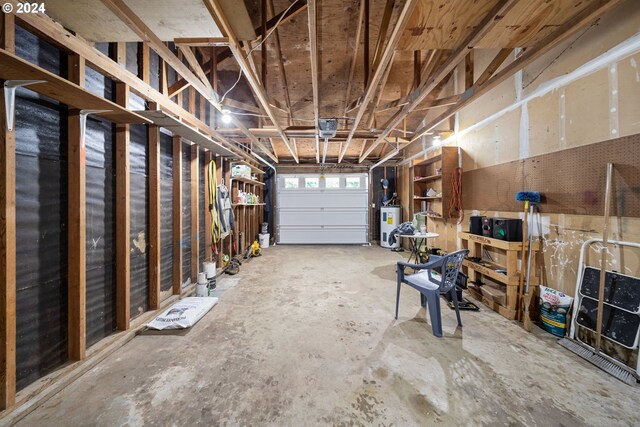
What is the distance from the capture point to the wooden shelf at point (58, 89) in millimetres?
1029

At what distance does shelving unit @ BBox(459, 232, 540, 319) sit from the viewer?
2342 millimetres

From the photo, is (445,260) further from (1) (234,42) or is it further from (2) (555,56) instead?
(1) (234,42)

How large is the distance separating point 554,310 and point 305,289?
8.92 feet

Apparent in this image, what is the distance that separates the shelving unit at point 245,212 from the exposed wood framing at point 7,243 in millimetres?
3165

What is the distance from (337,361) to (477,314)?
183cm

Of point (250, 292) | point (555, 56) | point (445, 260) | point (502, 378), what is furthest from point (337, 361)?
point (555, 56)

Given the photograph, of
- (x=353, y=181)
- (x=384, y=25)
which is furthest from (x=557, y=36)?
(x=353, y=181)

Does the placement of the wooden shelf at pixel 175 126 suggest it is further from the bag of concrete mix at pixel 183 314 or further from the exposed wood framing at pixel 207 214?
the bag of concrete mix at pixel 183 314

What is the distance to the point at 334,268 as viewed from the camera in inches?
171

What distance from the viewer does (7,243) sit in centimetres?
121

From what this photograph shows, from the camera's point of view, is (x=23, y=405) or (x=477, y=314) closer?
(x=23, y=405)

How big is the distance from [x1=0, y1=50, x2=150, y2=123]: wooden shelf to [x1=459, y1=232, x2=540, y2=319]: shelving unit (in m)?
3.78

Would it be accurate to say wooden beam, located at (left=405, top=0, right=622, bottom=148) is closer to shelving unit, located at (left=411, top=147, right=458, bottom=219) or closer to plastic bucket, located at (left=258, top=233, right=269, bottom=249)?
shelving unit, located at (left=411, top=147, right=458, bottom=219)

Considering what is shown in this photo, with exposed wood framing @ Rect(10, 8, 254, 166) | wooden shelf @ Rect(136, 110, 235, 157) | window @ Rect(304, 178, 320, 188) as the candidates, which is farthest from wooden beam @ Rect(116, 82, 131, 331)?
window @ Rect(304, 178, 320, 188)
